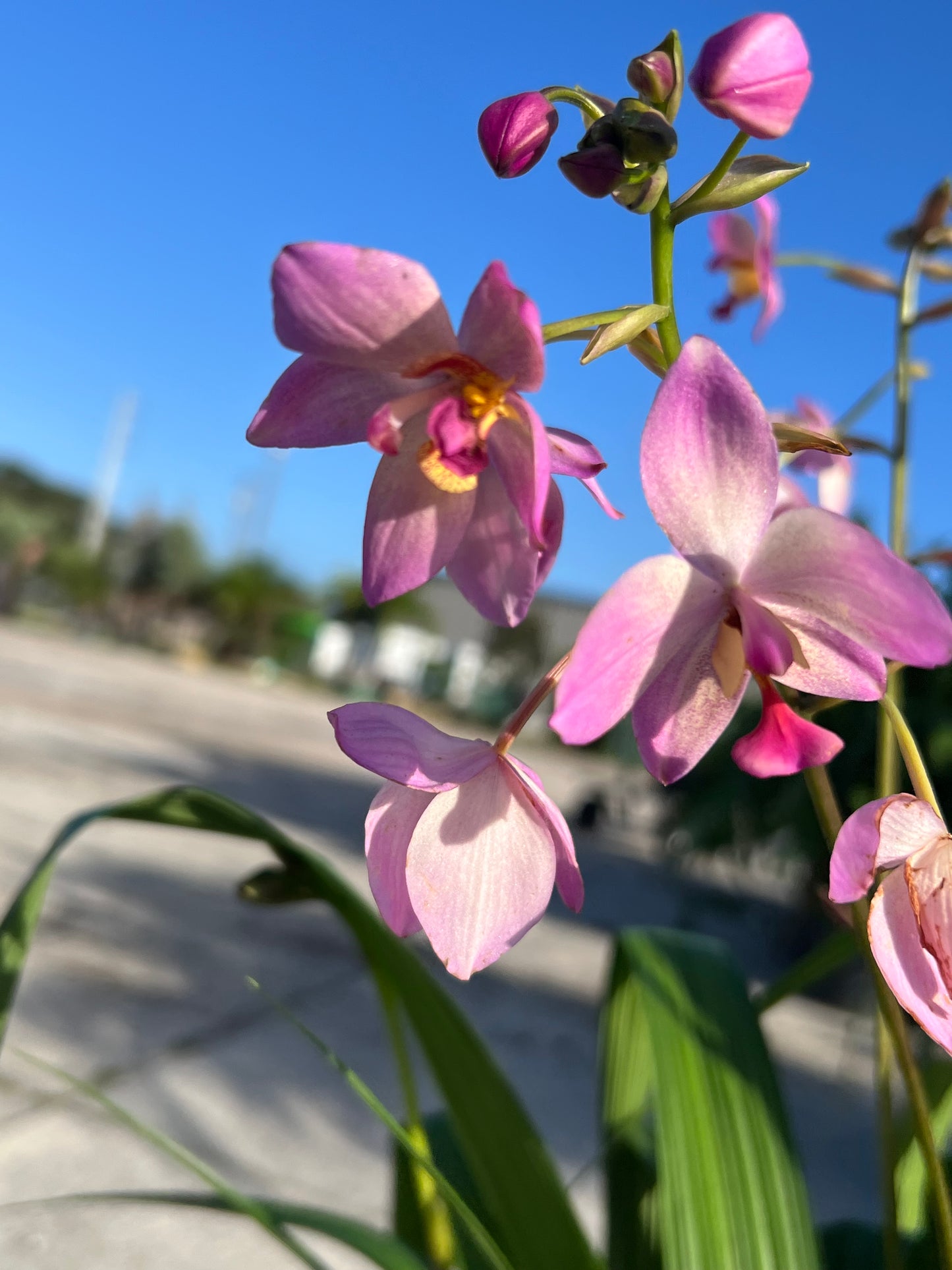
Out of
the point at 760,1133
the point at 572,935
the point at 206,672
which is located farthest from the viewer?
the point at 206,672

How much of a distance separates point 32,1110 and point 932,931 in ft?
4.14

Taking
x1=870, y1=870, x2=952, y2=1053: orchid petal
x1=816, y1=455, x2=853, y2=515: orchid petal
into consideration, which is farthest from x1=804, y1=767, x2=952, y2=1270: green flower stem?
x1=816, y1=455, x2=853, y2=515: orchid petal

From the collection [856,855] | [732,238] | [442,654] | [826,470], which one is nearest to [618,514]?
[856,855]

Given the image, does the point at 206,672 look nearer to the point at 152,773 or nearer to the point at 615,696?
the point at 152,773

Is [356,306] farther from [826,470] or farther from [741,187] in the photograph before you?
[826,470]

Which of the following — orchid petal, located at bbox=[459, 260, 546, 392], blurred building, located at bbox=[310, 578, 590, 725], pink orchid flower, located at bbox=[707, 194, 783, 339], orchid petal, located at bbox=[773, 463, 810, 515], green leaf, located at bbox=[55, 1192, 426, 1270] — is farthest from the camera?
blurred building, located at bbox=[310, 578, 590, 725]

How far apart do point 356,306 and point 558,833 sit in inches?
7.0

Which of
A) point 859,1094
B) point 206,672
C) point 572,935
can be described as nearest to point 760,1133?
point 859,1094

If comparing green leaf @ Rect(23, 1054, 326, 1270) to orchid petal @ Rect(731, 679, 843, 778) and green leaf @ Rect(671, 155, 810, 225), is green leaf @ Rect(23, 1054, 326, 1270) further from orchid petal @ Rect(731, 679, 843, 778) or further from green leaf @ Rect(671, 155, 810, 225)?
green leaf @ Rect(671, 155, 810, 225)

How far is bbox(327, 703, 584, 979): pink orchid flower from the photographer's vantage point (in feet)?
1.10

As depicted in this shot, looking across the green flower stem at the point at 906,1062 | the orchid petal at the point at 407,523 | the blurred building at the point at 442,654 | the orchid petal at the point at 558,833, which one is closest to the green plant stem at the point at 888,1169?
the green flower stem at the point at 906,1062

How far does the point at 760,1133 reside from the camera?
502 millimetres

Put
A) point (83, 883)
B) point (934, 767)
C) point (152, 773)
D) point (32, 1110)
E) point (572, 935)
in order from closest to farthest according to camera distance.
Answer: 1. point (32, 1110)
2. point (934, 767)
3. point (83, 883)
4. point (572, 935)
5. point (152, 773)

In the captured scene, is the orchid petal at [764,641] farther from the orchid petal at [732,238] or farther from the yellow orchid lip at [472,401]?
the orchid petal at [732,238]
